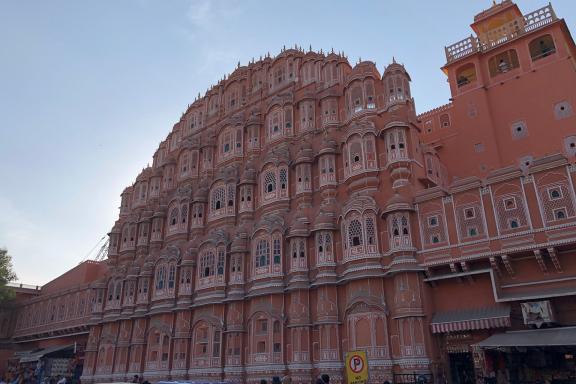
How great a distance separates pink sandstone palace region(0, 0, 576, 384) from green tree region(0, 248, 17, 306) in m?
12.7

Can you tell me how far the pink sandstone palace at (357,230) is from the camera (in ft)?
69.4

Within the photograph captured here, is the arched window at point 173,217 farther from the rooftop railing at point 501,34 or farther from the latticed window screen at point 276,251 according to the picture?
the rooftop railing at point 501,34

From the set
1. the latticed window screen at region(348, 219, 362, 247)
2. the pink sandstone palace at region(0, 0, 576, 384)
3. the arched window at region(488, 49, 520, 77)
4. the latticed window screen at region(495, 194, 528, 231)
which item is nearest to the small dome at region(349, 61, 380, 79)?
the pink sandstone palace at region(0, 0, 576, 384)

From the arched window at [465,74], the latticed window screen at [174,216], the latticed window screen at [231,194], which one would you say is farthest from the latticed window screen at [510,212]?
the latticed window screen at [174,216]

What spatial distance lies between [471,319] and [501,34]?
22539mm

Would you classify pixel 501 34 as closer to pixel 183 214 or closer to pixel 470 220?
pixel 470 220

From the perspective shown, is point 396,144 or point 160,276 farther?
point 160,276

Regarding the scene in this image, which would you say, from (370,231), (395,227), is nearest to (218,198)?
(370,231)

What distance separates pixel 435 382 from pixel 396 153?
12075 mm

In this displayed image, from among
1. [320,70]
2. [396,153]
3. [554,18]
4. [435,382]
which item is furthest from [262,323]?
[554,18]

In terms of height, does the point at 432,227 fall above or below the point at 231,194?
below

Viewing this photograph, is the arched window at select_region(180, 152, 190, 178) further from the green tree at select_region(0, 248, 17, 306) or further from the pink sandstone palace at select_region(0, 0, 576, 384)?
the green tree at select_region(0, 248, 17, 306)

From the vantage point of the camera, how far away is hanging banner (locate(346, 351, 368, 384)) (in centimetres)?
1123

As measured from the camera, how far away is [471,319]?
2111 cm
